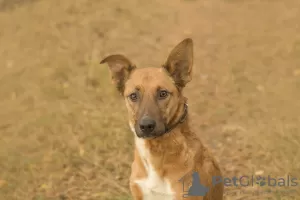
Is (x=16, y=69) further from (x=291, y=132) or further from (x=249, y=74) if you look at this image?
(x=291, y=132)

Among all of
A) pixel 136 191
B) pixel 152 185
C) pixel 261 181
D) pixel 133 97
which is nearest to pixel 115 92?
pixel 261 181

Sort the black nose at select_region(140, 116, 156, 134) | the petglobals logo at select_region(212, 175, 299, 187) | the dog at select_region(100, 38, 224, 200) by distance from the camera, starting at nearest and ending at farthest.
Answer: the black nose at select_region(140, 116, 156, 134)
the dog at select_region(100, 38, 224, 200)
the petglobals logo at select_region(212, 175, 299, 187)

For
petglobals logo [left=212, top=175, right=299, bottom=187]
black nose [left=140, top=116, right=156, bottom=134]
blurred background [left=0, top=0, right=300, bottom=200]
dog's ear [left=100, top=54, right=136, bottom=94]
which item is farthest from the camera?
blurred background [left=0, top=0, right=300, bottom=200]

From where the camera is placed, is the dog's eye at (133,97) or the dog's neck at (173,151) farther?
the dog's eye at (133,97)

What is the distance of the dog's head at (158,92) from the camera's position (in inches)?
133

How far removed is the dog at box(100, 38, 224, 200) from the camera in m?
3.42

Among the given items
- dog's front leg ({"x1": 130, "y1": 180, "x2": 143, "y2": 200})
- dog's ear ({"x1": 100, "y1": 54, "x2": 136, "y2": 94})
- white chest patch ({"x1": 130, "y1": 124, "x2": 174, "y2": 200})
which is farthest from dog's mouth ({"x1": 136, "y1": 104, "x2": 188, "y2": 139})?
dog's ear ({"x1": 100, "y1": 54, "x2": 136, "y2": 94})

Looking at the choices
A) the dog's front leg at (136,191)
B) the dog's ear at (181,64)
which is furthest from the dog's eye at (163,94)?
the dog's front leg at (136,191)

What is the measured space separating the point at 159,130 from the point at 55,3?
8078 millimetres

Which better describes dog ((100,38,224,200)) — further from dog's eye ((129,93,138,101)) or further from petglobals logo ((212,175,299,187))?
petglobals logo ((212,175,299,187))

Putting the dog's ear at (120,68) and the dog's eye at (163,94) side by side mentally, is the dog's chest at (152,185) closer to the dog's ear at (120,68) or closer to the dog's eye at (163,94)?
the dog's eye at (163,94)

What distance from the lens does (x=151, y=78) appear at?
139 inches

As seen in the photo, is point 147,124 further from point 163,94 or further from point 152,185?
point 152,185

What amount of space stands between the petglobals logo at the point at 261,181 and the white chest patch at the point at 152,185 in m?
1.50
